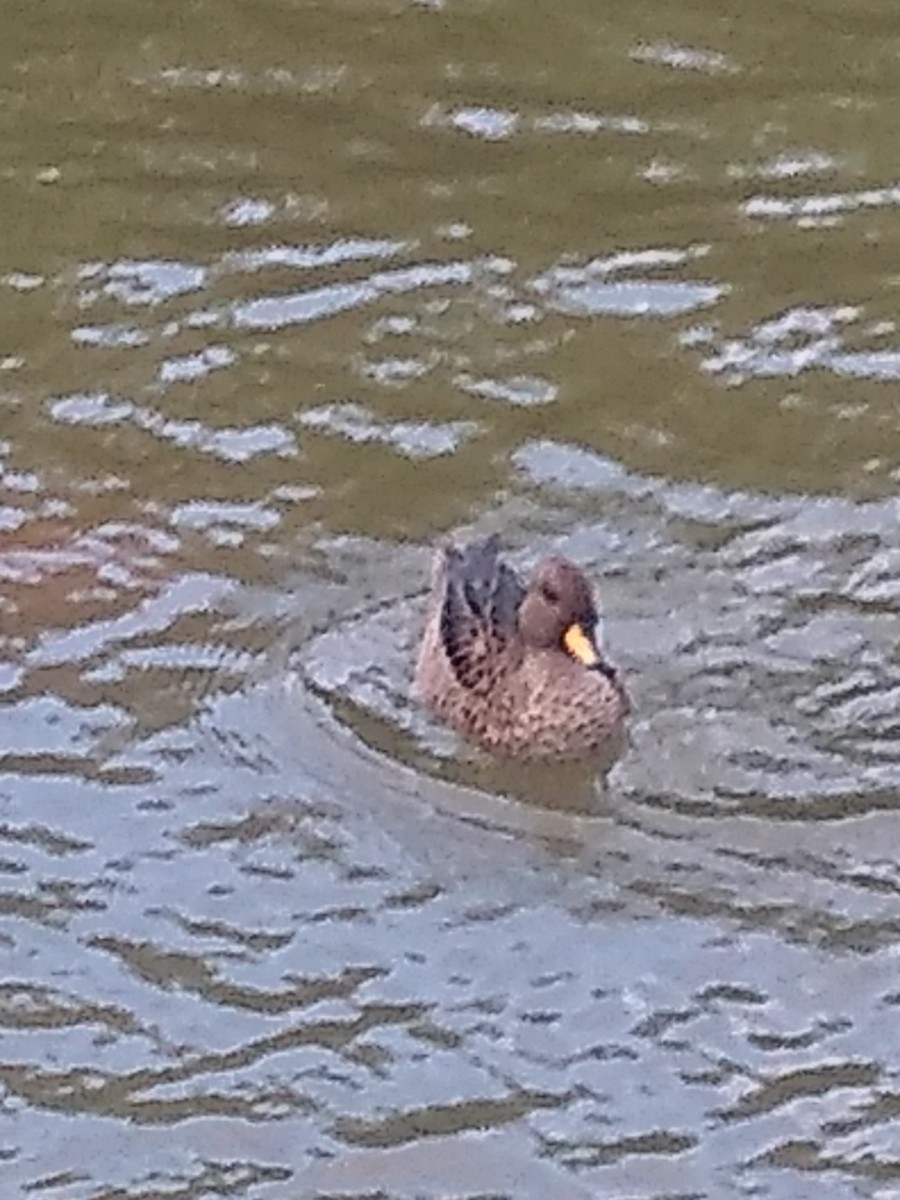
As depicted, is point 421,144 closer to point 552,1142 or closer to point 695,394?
point 695,394

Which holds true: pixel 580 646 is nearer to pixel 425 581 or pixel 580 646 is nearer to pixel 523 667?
pixel 523 667

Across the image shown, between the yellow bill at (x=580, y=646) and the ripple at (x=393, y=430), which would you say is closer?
the yellow bill at (x=580, y=646)

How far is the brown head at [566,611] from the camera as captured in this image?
10.0 meters

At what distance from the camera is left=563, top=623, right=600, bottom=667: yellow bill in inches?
393

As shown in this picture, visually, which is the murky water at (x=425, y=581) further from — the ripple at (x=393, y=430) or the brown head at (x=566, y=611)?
the brown head at (x=566, y=611)

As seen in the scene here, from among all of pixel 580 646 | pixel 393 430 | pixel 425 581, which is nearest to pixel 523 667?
pixel 580 646

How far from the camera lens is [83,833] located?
952cm

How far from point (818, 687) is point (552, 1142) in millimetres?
2173

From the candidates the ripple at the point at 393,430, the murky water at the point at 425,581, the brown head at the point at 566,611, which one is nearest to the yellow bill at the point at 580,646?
the brown head at the point at 566,611

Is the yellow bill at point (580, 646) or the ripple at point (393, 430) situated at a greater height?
the ripple at point (393, 430)

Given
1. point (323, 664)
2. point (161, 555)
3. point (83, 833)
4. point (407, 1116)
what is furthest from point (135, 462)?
point (407, 1116)

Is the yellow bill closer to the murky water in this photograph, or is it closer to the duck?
the duck

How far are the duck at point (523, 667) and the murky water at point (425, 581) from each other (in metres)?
0.11

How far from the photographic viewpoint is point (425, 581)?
35.3 ft
